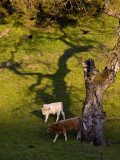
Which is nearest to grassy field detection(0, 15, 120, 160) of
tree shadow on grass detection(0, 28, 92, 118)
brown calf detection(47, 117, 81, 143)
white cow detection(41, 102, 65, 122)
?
tree shadow on grass detection(0, 28, 92, 118)

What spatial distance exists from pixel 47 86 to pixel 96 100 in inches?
497

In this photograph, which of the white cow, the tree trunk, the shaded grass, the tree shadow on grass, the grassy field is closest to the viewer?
the shaded grass

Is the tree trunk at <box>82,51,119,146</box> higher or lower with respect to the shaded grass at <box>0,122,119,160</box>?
higher

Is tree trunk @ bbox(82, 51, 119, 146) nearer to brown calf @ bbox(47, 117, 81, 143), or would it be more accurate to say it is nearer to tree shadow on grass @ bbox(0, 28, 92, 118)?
brown calf @ bbox(47, 117, 81, 143)

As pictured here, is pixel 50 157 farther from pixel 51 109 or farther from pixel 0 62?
pixel 0 62

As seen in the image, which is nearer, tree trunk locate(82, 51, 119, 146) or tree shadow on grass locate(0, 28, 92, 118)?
tree trunk locate(82, 51, 119, 146)

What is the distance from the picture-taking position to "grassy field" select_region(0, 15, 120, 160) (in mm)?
17344

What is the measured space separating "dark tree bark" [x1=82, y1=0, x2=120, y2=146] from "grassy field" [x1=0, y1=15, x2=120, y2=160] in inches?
32.6

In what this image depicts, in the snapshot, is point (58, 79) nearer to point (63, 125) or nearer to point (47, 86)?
point (47, 86)

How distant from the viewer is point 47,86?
31.6 metres

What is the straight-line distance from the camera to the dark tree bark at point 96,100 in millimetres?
19172

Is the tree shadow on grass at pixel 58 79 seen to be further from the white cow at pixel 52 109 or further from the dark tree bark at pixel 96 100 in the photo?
the dark tree bark at pixel 96 100

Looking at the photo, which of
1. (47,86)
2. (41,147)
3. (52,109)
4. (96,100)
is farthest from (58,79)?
(41,147)

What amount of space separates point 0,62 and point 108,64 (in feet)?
64.8
